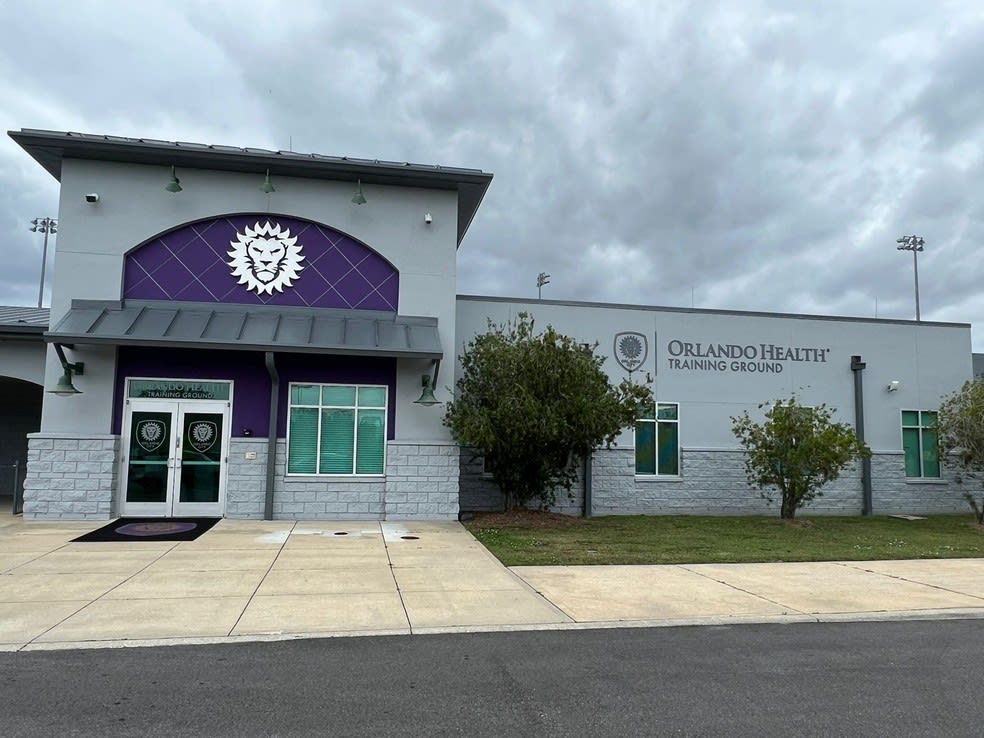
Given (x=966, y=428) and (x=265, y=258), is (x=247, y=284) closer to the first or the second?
(x=265, y=258)

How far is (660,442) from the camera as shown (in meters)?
18.6

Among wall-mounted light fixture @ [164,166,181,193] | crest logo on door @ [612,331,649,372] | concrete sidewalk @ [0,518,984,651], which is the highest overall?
wall-mounted light fixture @ [164,166,181,193]

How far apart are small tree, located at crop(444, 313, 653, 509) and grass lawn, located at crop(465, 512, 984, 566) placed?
154 cm

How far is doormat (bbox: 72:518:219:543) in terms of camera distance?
1243 cm

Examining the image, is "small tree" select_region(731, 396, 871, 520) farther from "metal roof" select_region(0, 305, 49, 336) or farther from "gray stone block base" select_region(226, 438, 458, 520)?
"metal roof" select_region(0, 305, 49, 336)

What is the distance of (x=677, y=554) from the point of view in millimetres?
11812

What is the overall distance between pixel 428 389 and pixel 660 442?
664 cm

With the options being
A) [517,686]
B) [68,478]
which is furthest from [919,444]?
[68,478]

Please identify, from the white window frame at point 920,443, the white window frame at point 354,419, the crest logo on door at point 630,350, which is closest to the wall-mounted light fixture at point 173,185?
the white window frame at point 354,419

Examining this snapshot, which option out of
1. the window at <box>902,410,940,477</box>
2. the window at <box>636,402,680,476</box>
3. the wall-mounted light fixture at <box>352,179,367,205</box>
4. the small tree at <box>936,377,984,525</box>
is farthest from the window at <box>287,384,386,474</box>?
the window at <box>902,410,940,477</box>

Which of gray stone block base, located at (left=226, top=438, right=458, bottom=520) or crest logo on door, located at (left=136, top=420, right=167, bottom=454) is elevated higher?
crest logo on door, located at (left=136, top=420, right=167, bottom=454)

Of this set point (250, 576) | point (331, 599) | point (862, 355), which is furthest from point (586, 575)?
point (862, 355)

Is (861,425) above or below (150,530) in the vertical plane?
above

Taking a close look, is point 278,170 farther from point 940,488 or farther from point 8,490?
point 940,488
